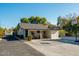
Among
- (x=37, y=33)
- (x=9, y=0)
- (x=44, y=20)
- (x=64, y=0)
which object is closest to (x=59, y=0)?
(x=64, y=0)

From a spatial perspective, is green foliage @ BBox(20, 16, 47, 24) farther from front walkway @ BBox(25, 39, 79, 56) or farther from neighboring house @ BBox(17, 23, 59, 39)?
front walkway @ BBox(25, 39, 79, 56)

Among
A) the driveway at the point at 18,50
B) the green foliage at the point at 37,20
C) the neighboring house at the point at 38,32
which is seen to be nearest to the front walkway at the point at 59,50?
the driveway at the point at 18,50

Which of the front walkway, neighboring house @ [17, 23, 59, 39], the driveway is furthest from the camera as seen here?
neighboring house @ [17, 23, 59, 39]

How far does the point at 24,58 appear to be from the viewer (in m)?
10.5

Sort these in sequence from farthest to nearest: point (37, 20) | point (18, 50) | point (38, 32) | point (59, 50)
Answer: point (37, 20), point (38, 32), point (18, 50), point (59, 50)

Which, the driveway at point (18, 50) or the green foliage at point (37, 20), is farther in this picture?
the green foliage at point (37, 20)

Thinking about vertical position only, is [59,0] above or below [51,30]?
above

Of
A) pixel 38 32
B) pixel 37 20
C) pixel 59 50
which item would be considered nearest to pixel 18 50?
pixel 59 50

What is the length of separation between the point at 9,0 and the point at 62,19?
113 feet

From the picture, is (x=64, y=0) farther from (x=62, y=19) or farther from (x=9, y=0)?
(x=62, y=19)

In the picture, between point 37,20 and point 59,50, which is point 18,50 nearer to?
point 59,50

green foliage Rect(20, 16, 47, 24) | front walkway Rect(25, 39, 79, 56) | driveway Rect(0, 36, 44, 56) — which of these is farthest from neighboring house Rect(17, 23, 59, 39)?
green foliage Rect(20, 16, 47, 24)

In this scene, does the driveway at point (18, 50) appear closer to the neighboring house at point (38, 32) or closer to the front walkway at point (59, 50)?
the front walkway at point (59, 50)

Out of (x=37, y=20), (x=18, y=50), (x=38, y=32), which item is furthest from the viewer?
(x=37, y=20)
